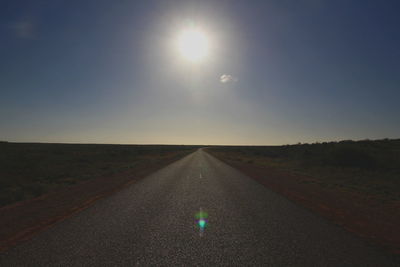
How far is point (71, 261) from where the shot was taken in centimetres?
404

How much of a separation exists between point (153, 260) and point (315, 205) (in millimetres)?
6863

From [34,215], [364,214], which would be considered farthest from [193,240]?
[364,214]

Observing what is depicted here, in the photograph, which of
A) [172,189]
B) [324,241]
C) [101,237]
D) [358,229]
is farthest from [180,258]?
[172,189]

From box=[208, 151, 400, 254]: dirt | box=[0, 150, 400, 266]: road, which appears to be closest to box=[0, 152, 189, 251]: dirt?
box=[0, 150, 400, 266]: road

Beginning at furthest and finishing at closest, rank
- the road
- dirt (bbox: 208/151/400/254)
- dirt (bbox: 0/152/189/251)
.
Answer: dirt (bbox: 208/151/400/254) < dirt (bbox: 0/152/189/251) < the road

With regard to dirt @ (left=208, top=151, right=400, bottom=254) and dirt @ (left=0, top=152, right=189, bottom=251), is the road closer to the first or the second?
dirt @ (left=0, top=152, right=189, bottom=251)

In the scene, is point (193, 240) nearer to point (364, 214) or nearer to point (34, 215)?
point (34, 215)

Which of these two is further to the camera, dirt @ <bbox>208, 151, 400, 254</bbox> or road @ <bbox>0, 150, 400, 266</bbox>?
dirt @ <bbox>208, 151, 400, 254</bbox>

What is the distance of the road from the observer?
13.5ft

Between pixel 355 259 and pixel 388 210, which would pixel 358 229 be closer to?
pixel 355 259

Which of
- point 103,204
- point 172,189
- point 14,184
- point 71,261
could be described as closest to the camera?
point 71,261

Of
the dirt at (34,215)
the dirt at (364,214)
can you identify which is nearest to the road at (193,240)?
the dirt at (34,215)

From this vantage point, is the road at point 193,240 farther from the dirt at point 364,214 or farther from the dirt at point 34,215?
the dirt at point 364,214

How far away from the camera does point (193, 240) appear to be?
5.03 m
